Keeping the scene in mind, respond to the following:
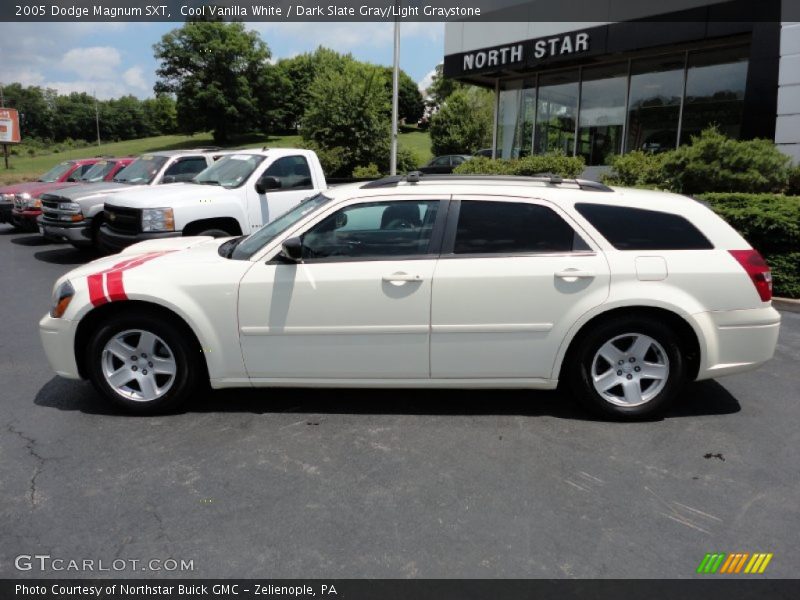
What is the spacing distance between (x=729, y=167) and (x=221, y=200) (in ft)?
27.1

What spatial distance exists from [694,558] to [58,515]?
10.0 ft

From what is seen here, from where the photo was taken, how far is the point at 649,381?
4.32 meters

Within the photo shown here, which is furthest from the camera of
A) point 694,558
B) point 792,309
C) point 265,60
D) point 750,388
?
point 265,60

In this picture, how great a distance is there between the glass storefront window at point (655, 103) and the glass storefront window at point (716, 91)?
31 cm

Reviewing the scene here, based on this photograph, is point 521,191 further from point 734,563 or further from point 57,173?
point 57,173

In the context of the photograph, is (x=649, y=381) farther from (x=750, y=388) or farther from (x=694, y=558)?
(x=694, y=558)

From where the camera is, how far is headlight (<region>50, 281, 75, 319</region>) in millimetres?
4332

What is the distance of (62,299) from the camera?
435 centimetres

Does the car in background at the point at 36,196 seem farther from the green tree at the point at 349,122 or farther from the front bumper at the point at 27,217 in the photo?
the green tree at the point at 349,122

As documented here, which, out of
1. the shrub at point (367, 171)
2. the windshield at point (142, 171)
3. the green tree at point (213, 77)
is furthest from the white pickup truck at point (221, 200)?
the green tree at point (213, 77)

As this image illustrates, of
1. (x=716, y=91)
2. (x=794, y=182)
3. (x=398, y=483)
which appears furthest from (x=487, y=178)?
(x=716, y=91)

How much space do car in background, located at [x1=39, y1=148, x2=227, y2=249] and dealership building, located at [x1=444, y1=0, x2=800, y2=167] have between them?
10497 mm

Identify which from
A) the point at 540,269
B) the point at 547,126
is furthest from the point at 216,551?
the point at 547,126

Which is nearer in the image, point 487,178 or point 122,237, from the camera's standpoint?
point 487,178
